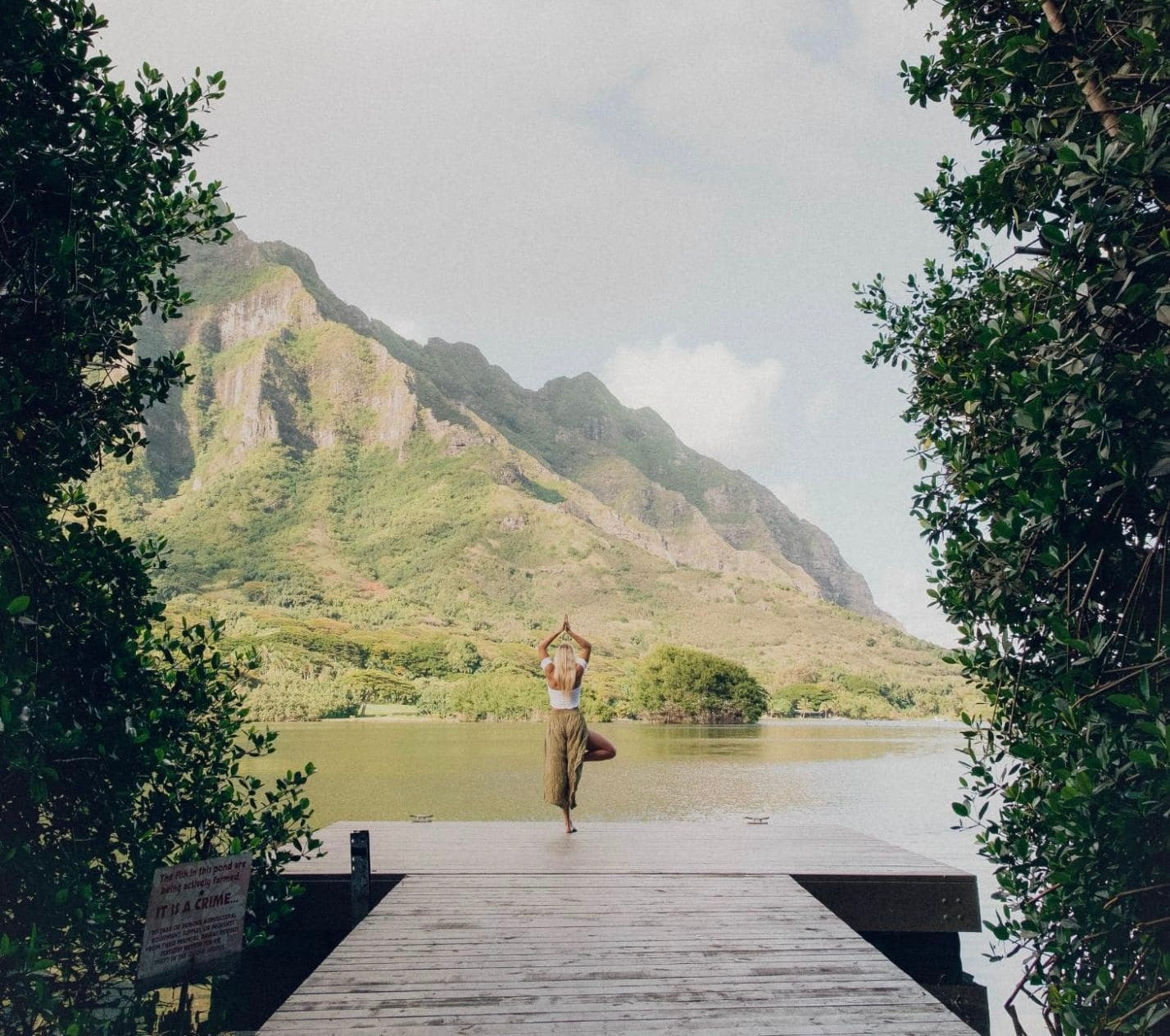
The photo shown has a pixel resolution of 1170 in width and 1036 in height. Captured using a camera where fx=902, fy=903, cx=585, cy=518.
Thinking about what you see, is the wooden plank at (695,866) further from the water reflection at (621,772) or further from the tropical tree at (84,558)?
the water reflection at (621,772)

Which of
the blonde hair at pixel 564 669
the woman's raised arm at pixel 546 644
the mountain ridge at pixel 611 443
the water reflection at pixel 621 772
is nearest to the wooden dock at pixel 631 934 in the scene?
the blonde hair at pixel 564 669

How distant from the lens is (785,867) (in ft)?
21.5

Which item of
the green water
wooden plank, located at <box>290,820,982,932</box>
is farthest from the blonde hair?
the green water

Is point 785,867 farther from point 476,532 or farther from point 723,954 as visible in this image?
point 476,532

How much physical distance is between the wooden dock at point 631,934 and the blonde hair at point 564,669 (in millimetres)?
1325

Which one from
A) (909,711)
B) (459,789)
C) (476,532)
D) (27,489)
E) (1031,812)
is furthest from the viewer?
(476,532)

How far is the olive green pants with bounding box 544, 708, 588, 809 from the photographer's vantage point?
7820mm

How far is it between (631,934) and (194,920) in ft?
7.27

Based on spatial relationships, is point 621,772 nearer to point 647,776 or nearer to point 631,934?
point 647,776

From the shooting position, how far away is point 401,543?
304ft

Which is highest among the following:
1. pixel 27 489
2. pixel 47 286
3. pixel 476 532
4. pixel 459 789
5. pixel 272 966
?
pixel 476 532

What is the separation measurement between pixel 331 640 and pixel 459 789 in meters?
42.0

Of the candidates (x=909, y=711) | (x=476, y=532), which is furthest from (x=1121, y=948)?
(x=476, y=532)

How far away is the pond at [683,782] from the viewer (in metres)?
17.0
